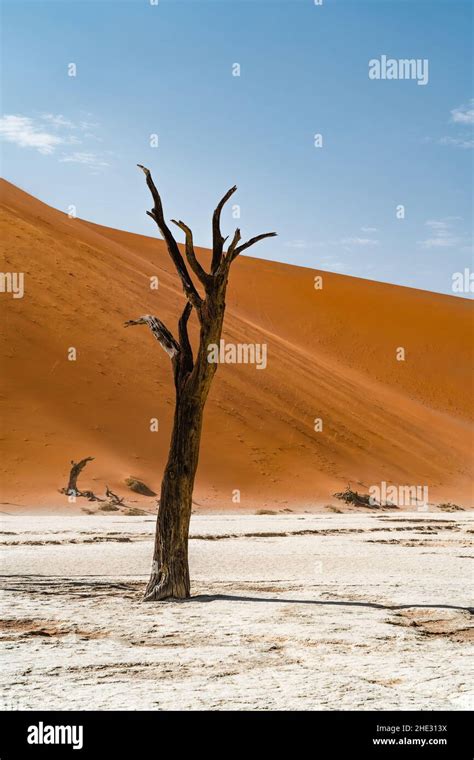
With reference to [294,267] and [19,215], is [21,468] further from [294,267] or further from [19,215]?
[294,267]

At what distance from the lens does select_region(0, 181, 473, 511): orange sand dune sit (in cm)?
2864

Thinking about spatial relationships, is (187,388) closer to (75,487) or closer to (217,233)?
(217,233)

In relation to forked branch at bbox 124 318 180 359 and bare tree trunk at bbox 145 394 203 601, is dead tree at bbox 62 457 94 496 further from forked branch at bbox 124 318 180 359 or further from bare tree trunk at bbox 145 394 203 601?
bare tree trunk at bbox 145 394 203 601

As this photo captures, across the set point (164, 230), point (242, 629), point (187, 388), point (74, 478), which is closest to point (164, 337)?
point (187, 388)

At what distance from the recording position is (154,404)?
32.5 meters

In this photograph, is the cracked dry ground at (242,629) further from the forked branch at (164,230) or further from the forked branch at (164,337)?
the forked branch at (164,230)

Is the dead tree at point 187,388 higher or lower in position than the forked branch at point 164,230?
lower

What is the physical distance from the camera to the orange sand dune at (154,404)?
28641 mm
